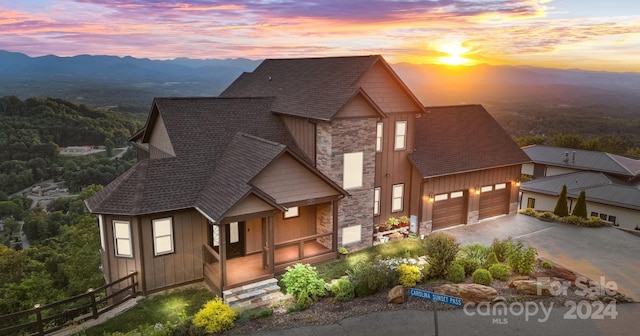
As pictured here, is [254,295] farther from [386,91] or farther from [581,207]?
[581,207]

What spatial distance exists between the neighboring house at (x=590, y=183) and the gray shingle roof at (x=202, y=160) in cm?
2534

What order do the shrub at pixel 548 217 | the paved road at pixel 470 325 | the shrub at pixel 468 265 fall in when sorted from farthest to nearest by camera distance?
the shrub at pixel 548 217
the shrub at pixel 468 265
the paved road at pixel 470 325

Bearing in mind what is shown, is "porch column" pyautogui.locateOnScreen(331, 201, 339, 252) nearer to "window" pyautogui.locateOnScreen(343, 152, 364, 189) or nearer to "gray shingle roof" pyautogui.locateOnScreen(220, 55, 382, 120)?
"window" pyautogui.locateOnScreen(343, 152, 364, 189)

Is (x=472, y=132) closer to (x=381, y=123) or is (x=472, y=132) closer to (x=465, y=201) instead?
(x=465, y=201)

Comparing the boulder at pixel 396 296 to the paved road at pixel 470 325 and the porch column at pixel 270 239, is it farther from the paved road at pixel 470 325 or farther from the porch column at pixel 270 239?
the porch column at pixel 270 239

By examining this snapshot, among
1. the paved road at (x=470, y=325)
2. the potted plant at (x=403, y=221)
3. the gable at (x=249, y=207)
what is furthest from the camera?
the potted plant at (x=403, y=221)

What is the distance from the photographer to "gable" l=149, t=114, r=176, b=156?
57.1 feet

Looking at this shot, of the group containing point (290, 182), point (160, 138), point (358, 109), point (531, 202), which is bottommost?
point (531, 202)

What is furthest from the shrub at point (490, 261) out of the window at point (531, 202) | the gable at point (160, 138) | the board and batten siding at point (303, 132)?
the window at point (531, 202)

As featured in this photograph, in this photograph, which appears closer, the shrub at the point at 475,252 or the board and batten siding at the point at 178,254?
the board and batten siding at the point at 178,254

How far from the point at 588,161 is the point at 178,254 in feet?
136

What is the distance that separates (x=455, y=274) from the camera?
45.8 ft

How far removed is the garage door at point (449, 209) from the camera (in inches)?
820

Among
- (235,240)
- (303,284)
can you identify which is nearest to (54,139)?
(235,240)
